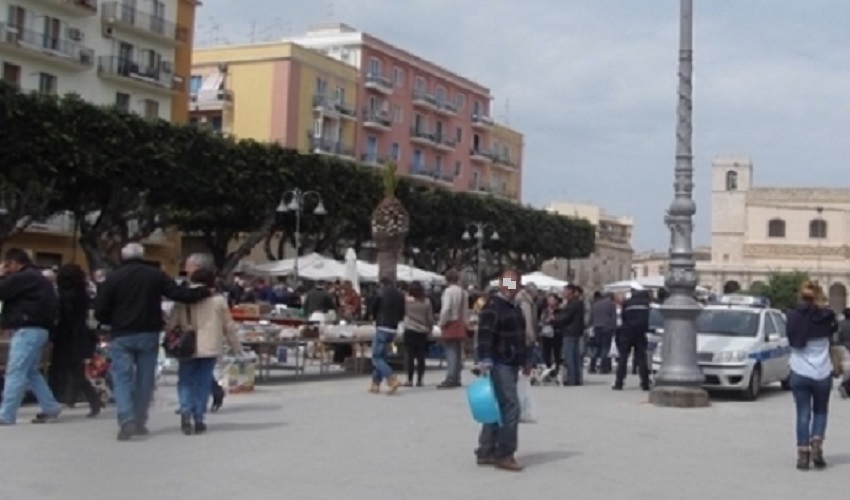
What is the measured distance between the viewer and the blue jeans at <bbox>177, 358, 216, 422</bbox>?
1226cm

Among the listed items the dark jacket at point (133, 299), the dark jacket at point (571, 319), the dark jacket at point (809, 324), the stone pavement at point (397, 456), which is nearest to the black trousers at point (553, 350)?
the dark jacket at point (571, 319)

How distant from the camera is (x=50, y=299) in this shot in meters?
12.5

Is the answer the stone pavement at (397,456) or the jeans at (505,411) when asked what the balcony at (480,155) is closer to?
the stone pavement at (397,456)

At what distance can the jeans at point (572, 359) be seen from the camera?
21.1 meters

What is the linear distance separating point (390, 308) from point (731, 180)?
11000 cm

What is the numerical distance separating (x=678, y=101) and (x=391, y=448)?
327 inches

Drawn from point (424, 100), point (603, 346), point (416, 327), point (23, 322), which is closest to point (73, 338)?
point (23, 322)

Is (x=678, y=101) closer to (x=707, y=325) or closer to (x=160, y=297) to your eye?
(x=707, y=325)

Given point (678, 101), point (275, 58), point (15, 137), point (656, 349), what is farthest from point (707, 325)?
point (275, 58)

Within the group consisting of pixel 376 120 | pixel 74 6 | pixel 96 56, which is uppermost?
pixel 74 6

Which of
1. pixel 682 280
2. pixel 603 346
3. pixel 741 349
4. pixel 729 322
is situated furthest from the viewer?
pixel 603 346

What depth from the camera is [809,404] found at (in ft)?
37.3

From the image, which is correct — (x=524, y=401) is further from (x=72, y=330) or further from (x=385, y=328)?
(x=385, y=328)

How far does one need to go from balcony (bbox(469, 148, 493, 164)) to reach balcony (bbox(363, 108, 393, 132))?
1280 centimetres
